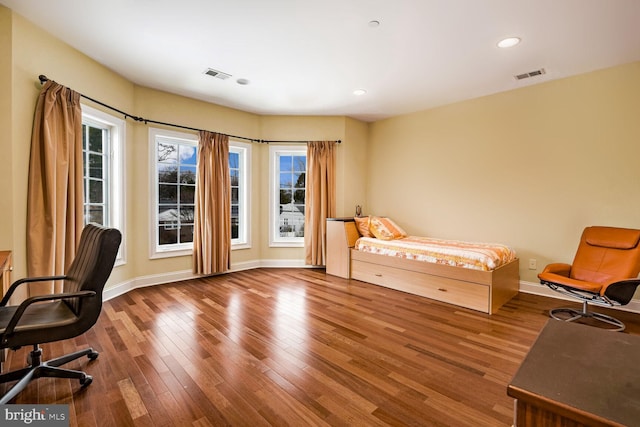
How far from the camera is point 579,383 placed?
0.65 m

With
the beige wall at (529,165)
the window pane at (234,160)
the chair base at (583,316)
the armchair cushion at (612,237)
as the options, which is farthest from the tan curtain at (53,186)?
the armchair cushion at (612,237)

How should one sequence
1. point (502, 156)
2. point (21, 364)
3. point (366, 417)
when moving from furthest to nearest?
point (502, 156) → point (21, 364) → point (366, 417)

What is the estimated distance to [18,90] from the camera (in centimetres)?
249

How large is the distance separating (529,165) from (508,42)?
5.71ft

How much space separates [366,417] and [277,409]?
1.65 ft

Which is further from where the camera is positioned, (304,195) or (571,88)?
(304,195)

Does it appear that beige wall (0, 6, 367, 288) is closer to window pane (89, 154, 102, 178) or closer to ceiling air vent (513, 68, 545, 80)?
window pane (89, 154, 102, 178)

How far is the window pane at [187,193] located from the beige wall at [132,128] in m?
0.50

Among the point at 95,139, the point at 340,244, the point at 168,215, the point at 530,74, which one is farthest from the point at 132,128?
the point at 530,74

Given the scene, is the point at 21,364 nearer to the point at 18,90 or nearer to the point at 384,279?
the point at 18,90

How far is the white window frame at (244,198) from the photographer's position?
5059mm

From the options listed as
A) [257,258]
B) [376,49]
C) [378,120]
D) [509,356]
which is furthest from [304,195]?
[509,356]

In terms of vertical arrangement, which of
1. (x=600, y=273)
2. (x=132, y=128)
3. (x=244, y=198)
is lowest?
(x=600, y=273)

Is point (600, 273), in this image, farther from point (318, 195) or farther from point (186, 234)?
point (186, 234)
